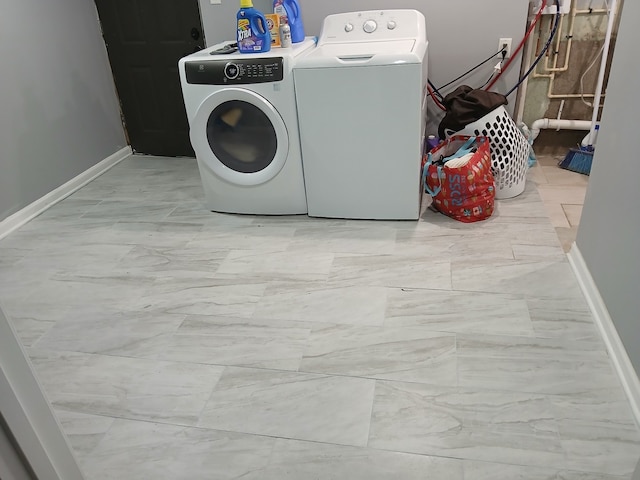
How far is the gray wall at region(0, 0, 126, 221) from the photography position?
2824 mm

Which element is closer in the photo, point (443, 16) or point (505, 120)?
point (505, 120)

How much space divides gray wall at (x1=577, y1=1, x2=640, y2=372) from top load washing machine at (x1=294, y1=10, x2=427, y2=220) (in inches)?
30.7

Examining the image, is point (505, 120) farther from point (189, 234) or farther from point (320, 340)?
point (189, 234)

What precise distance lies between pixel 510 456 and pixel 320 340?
73cm

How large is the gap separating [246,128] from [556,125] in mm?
1910

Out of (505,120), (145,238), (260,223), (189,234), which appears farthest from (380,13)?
(145,238)

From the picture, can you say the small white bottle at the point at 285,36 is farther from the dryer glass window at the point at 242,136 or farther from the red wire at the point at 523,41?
the red wire at the point at 523,41

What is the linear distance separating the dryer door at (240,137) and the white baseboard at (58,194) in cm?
110

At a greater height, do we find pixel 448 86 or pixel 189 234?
pixel 448 86

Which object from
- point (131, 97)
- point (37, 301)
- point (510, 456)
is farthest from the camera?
point (131, 97)

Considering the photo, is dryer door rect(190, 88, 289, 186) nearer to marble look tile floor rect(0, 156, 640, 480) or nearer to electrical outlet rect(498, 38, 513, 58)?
marble look tile floor rect(0, 156, 640, 480)

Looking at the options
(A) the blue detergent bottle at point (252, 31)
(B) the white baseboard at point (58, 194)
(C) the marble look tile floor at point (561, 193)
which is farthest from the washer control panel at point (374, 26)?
(B) the white baseboard at point (58, 194)

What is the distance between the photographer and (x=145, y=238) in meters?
2.65

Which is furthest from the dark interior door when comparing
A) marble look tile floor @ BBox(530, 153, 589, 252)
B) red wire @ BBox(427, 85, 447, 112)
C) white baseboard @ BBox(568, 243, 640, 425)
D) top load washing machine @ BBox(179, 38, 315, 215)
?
white baseboard @ BBox(568, 243, 640, 425)
